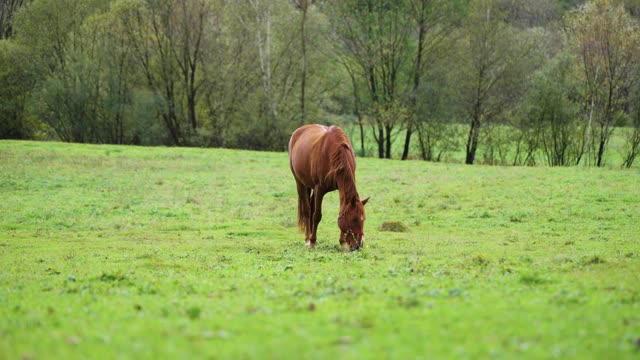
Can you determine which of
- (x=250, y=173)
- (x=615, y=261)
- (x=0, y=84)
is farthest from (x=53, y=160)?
(x=615, y=261)

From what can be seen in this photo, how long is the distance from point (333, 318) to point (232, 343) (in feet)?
4.64

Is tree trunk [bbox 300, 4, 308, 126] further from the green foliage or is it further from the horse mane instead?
the horse mane

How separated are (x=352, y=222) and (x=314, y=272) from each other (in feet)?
9.47

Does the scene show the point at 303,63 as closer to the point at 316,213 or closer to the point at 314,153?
the point at 314,153

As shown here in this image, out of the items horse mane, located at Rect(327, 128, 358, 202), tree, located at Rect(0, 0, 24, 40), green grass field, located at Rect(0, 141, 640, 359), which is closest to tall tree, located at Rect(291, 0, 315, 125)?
green grass field, located at Rect(0, 141, 640, 359)

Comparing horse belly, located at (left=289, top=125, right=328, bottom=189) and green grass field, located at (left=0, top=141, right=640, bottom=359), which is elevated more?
horse belly, located at (left=289, top=125, right=328, bottom=189)

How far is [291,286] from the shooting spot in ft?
31.0

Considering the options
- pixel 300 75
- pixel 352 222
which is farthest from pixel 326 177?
pixel 300 75

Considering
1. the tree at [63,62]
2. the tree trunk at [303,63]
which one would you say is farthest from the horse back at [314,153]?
the tree at [63,62]

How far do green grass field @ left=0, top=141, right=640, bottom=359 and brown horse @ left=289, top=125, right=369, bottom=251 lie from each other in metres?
0.62

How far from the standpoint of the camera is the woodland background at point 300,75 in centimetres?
4531

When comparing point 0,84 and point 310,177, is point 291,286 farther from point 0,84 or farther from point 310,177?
point 0,84

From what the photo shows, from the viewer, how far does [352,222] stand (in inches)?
544

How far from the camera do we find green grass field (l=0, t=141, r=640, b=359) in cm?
611
